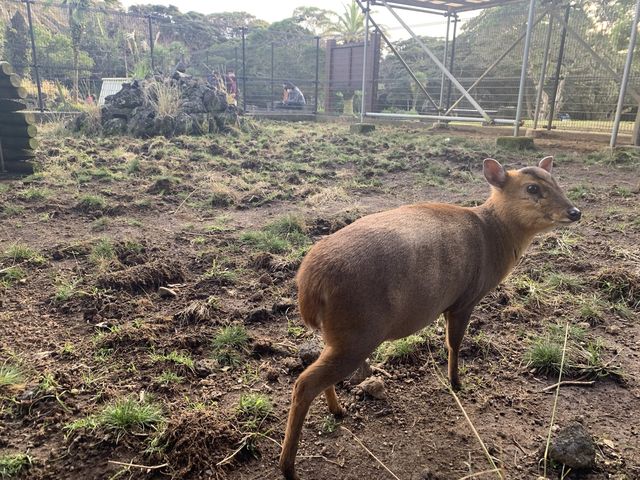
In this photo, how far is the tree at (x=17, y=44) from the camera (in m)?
18.5

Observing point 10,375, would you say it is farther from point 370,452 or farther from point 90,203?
point 90,203

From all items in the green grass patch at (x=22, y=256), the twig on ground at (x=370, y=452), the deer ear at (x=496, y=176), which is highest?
the deer ear at (x=496, y=176)

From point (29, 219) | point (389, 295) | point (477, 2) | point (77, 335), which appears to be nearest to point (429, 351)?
point (389, 295)

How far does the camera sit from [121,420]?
236 centimetres

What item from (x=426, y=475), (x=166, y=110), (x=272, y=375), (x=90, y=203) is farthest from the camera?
(x=166, y=110)

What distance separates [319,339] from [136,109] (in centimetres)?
1120

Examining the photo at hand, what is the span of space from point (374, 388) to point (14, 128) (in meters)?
7.23

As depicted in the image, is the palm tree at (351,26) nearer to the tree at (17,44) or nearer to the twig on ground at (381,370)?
the tree at (17,44)

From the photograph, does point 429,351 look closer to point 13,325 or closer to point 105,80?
point 13,325

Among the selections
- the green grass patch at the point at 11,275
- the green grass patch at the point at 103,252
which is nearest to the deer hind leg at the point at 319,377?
the green grass patch at the point at 103,252

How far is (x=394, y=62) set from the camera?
2712 cm

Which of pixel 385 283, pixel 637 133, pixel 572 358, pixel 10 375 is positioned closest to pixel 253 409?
pixel 385 283

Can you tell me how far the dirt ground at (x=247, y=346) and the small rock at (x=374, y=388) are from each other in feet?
0.14

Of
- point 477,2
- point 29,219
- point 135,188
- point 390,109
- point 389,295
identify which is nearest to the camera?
point 389,295
